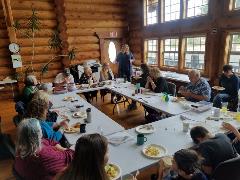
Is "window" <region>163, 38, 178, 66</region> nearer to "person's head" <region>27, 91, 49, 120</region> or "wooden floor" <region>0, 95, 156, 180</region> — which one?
"wooden floor" <region>0, 95, 156, 180</region>

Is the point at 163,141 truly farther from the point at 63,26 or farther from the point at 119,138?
the point at 63,26

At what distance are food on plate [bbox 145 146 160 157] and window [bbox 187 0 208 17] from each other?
487 centimetres

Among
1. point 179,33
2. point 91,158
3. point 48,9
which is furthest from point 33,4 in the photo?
point 91,158

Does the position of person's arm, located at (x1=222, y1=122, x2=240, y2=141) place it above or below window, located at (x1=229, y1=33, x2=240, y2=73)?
below

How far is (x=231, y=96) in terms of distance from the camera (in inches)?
178

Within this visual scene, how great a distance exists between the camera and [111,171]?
1655 millimetres

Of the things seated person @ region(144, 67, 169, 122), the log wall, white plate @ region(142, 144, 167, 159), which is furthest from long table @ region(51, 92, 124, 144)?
the log wall

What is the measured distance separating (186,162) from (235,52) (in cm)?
450

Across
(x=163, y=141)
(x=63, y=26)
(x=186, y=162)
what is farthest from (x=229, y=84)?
(x=63, y=26)

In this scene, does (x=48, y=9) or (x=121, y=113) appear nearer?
(x=121, y=113)

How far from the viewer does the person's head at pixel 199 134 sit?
6.32ft

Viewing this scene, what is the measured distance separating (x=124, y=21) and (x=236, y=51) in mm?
4675

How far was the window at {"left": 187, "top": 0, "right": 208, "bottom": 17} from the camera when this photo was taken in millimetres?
5539

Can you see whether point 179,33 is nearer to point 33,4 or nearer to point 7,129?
point 33,4
